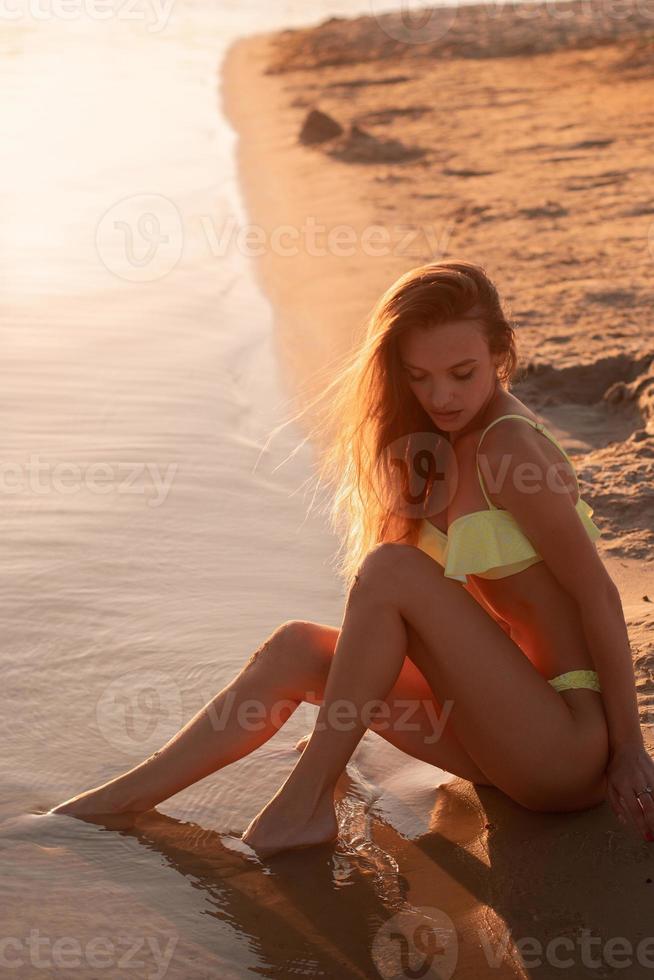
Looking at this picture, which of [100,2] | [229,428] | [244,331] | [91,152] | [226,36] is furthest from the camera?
[100,2]

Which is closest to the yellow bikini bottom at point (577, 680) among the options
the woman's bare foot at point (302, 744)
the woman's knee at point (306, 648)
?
the woman's knee at point (306, 648)

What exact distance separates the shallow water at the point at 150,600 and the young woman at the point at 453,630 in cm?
13

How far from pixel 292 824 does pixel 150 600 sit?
122 cm

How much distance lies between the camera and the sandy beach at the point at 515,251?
2381 millimetres

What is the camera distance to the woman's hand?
91.6 inches

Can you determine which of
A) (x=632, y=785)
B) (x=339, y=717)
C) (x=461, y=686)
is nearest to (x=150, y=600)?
(x=339, y=717)

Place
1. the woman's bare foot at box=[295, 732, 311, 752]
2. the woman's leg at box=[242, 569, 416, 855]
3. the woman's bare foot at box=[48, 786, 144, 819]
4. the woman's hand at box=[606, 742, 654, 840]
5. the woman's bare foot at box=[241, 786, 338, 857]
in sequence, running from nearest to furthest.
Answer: the woman's hand at box=[606, 742, 654, 840], the woman's leg at box=[242, 569, 416, 855], the woman's bare foot at box=[241, 786, 338, 857], the woman's bare foot at box=[48, 786, 144, 819], the woman's bare foot at box=[295, 732, 311, 752]

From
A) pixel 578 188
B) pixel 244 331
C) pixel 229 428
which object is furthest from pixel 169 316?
pixel 578 188

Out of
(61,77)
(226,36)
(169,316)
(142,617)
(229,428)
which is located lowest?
(142,617)

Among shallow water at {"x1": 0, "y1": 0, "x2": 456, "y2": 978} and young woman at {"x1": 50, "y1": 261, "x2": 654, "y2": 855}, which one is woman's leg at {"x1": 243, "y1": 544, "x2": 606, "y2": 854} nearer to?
young woman at {"x1": 50, "y1": 261, "x2": 654, "y2": 855}

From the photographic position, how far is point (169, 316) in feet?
21.4

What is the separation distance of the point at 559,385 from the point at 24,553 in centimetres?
231

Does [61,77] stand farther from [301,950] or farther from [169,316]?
[301,950]

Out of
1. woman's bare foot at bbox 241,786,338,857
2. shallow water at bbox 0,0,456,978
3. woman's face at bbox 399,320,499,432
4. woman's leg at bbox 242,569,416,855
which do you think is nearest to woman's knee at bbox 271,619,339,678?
woman's leg at bbox 242,569,416,855
